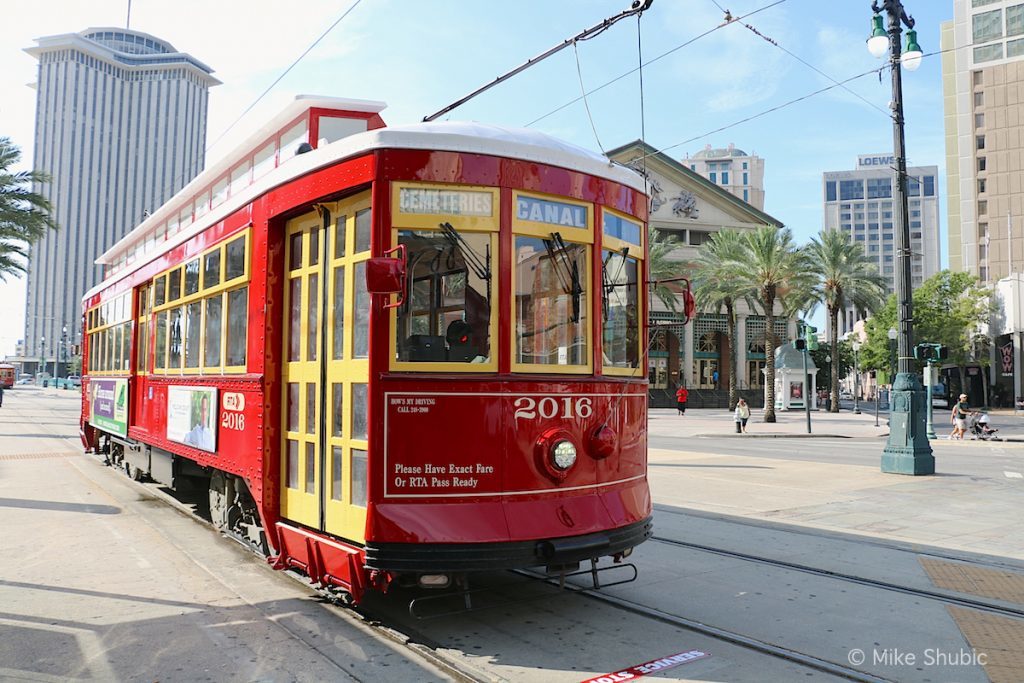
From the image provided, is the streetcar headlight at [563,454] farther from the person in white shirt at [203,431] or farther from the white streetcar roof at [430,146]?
the person in white shirt at [203,431]

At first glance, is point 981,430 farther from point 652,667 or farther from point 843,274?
point 652,667

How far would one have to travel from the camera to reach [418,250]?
514cm

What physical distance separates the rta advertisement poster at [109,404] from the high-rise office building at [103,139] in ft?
95.7

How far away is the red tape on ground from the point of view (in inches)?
176

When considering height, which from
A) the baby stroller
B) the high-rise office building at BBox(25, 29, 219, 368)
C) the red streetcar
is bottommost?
the baby stroller

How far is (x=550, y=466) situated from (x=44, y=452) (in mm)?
16664

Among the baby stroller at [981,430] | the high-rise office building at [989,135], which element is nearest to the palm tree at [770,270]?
the baby stroller at [981,430]

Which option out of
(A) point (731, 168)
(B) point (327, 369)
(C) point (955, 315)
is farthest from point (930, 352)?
(A) point (731, 168)

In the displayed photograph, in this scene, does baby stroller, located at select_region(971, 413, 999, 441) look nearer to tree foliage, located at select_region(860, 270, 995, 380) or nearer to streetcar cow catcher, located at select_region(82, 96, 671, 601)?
streetcar cow catcher, located at select_region(82, 96, 671, 601)

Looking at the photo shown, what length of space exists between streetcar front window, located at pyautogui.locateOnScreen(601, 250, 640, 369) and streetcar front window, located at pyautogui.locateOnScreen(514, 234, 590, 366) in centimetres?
23

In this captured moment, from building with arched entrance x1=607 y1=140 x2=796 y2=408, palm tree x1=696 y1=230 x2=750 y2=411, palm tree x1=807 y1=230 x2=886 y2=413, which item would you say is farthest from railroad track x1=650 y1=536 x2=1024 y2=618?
building with arched entrance x1=607 y1=140 x2=796 y2=408

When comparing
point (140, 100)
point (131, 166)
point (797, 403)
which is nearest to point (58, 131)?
point (131, 166)

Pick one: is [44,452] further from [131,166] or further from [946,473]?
[131,166]

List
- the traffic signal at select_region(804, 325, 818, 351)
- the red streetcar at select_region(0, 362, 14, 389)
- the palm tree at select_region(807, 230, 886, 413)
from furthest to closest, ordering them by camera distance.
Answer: the red streetcar at select_region(0, 362, 14, 389) → the palm tree at select_region(807, 230, 886, 413) → the traffic signal at select_region(804, 325, 818, 351)
